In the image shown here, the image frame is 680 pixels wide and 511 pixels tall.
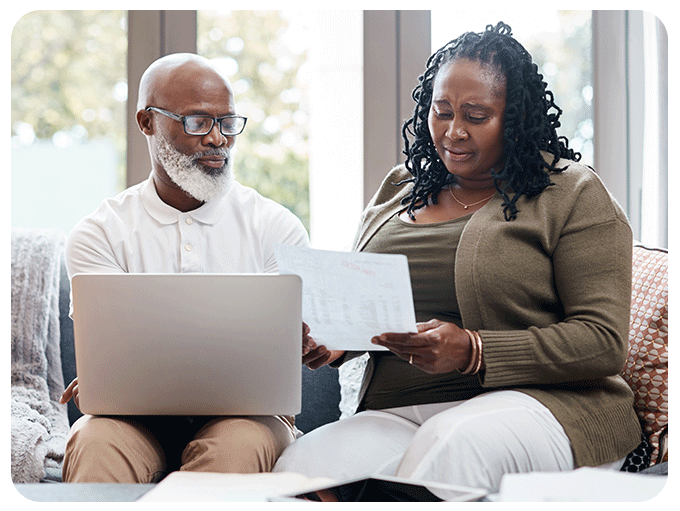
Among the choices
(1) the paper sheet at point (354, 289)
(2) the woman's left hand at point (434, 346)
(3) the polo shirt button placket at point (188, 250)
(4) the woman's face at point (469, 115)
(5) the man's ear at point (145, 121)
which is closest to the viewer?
(1) the paper sheet at point (354, 289)

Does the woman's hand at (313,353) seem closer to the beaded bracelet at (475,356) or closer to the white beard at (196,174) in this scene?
the beaded bracelet at (475,356)

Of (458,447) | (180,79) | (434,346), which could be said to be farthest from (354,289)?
(180,79)

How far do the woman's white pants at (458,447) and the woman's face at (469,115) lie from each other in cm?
51

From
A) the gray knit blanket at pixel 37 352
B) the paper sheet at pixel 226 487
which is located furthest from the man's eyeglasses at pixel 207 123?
the paper sheet at pixel 226 487

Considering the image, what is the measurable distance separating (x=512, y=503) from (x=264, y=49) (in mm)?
1946

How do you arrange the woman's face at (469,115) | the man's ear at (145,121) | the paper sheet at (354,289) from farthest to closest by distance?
1. the man's ear at (145,121)
2. the woman's face at (469,115)
3. the paper sheet at (354,289)

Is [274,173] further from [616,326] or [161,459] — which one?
[616,326]

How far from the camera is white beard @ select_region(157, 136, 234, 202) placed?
64.4 inches

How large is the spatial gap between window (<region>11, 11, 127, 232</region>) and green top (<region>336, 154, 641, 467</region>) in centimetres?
154

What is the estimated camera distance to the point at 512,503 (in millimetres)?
807

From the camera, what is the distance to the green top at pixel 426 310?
4.36ft

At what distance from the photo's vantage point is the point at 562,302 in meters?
1.31

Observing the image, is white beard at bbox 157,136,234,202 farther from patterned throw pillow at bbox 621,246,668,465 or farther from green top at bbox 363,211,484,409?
patterned throw pillow at bbox 621,246,668,465

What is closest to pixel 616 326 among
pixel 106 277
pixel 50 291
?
pixel 106 277
